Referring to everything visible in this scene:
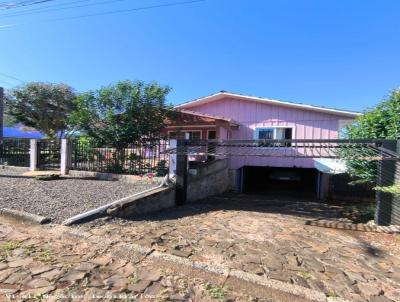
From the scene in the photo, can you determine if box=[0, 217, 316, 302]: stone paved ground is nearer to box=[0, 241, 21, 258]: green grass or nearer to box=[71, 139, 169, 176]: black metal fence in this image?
box=[0, 241, 21, 258]: green grass

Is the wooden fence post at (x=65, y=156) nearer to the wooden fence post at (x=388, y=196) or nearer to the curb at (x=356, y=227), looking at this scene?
the curb at (x=356, y=227)

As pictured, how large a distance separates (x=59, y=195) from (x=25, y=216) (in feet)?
5.60

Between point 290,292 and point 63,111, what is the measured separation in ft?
74.8

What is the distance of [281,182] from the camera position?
17703 millimetres

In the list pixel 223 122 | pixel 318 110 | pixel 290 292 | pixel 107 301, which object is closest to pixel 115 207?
pixel 107 301

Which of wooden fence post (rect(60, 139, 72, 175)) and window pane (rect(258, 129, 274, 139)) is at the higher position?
window pane (rect(258, 129, 274, 139))

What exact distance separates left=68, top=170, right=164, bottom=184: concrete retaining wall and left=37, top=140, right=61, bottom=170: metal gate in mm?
1975

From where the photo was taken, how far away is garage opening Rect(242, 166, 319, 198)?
48.9ft

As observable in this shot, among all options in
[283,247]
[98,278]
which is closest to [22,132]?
[98,278]

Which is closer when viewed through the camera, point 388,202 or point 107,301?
point 107,301

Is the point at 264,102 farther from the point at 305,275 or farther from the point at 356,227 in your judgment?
the point at 305,275

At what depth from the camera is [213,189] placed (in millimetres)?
12492

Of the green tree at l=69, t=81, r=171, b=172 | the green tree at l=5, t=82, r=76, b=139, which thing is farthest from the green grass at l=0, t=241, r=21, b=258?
the green tree at l=5, t=82, r=76, b=139

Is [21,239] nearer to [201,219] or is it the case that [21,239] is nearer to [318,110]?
[201,219]
